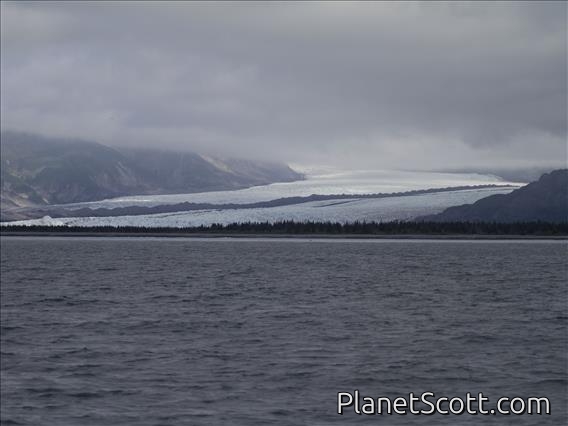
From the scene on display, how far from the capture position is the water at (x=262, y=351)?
1831 cm

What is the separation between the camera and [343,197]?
184500mm

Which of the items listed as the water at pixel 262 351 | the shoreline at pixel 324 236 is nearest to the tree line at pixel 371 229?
the shoreline at pixel 324 236

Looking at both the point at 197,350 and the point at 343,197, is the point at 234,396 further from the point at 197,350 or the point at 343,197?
the point at 343,197

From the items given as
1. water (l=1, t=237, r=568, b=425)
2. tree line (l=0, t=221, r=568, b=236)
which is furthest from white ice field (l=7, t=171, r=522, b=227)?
water (l=1, t=237, r=568, b=425)

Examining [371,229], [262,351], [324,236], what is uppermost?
[371,229]

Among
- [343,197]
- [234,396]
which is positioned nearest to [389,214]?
[343,197]

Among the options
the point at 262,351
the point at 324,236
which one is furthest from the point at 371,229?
the point at 262,351

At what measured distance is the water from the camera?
18312mm

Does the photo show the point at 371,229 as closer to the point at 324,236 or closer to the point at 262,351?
the point at 324,236

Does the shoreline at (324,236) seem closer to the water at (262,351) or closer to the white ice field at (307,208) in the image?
the white ice field at (307,208)

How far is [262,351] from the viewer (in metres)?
24.9

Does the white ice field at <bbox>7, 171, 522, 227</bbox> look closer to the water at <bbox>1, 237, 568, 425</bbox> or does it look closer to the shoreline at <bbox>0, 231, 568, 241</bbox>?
the shoreline at <bbox>0, 231, 568, 241</bbox>

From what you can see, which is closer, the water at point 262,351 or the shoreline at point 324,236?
the water at point 262,351

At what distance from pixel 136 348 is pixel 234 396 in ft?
21.3
